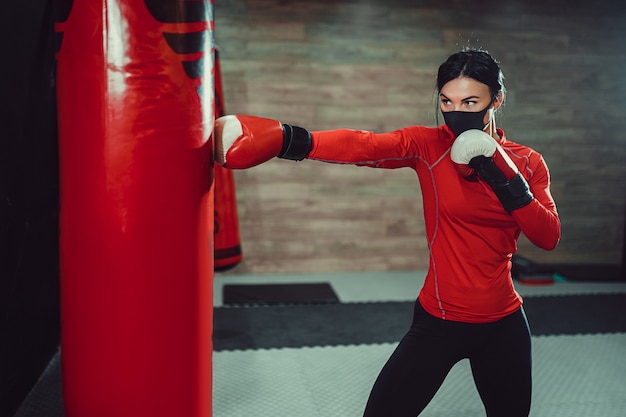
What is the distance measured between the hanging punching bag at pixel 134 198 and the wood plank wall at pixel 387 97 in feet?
10.6

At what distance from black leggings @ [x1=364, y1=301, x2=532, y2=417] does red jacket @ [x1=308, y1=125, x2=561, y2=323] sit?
0.13 ft

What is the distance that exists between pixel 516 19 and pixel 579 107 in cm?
95

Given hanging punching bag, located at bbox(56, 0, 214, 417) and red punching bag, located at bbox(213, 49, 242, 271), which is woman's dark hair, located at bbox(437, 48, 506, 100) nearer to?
hanging punching bag, located at bbox(56, 0, 214, 417)

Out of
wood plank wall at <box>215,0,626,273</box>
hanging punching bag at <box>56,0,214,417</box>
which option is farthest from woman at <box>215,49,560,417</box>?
wood plank wall at <box>215,0,626,273</box>

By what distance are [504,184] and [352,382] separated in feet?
5.12

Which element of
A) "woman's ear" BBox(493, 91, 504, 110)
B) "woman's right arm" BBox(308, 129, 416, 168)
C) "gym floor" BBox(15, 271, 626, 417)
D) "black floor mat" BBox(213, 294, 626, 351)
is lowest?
"black floor mat" BBox(213, 294, 626, 351)

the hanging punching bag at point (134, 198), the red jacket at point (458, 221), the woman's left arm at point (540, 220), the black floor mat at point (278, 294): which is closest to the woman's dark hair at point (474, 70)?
the red jacket at point (458, 221)

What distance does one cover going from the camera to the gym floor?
244cm

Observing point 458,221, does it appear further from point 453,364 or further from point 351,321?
point 351,321

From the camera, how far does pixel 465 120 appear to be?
1536 mm

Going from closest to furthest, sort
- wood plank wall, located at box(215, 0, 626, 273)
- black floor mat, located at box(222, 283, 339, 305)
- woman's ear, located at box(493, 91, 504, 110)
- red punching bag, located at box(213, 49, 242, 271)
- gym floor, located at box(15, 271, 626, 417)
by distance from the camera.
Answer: woman's ear, located at box(493, 91, 504, 110) < gym floor, located at box(15, 271, 626, 417) < red punching bag, located at box(213, 49, 242, 271) < black floor mat, located at box(222, 283, 339, 305) < wood plank wall, located at box(215, 0, 626, 273)

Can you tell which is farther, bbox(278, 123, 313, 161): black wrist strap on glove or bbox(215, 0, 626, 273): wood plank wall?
bbox(215, 0, 626, 273): wood plank wall

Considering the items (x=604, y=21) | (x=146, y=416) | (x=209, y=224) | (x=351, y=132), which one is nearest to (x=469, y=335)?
(x=351, y=132)

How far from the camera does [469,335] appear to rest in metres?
1.55
